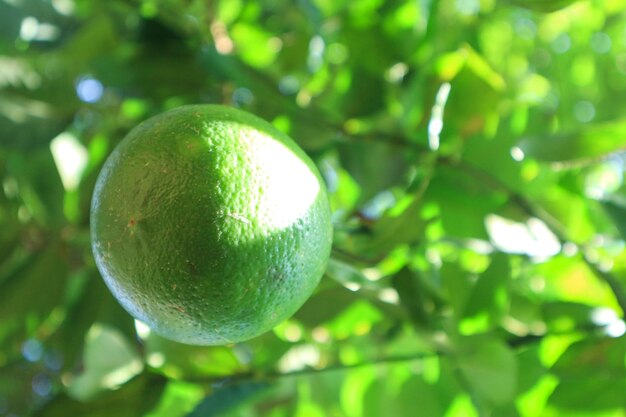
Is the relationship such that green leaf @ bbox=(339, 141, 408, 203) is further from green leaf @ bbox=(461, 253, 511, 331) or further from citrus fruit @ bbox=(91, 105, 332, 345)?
citrus fruit @ bbox=(91, 105, 332, 345)

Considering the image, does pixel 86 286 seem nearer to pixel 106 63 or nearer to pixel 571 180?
pixel 106 63

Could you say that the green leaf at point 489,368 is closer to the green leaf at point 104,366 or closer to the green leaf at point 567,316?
the green leaf at point 567,316

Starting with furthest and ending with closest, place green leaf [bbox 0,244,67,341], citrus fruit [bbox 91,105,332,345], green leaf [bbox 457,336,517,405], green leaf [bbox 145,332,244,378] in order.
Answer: green leaf [bbox 0,244,67,341] < green leaf [bbox 145,332,244,378] < green leaf [bbox 457,336,517,405] < citrus fruit [bbox 91,105,332,345]

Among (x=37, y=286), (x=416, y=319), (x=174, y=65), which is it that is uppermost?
(x=174, y=65)

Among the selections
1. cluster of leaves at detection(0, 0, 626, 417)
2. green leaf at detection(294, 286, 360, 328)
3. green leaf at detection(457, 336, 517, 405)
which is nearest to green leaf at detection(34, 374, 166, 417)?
cluster of leaves at detection(0, 0, 626, 417)

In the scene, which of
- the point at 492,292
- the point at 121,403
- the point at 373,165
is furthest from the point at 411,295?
the point at 121,403

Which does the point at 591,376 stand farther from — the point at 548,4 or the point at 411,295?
the point at 548,4

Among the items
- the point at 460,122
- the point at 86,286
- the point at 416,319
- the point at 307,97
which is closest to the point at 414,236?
the point at 416,319
